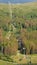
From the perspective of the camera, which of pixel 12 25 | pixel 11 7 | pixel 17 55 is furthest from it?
pixel 11 7

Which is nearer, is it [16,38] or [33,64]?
[33,64]

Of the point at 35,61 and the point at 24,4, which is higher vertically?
the point at 24,4

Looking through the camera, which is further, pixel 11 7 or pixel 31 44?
pixel 11 7

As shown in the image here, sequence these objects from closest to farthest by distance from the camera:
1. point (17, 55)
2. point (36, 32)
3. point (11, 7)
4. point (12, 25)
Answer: point (17, 55), point (36, 32), point (12, 25), point (11, 7)

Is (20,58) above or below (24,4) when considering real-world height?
below

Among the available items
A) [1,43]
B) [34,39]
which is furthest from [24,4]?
[1,43]

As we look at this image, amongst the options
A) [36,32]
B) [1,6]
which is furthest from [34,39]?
[1,6]

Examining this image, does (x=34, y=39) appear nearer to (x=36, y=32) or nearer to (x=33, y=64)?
(x=36, y=32)

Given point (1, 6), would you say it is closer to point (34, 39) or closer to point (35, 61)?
point (34, 39)

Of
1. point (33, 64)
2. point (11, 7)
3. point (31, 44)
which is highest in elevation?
point (11, 7)
